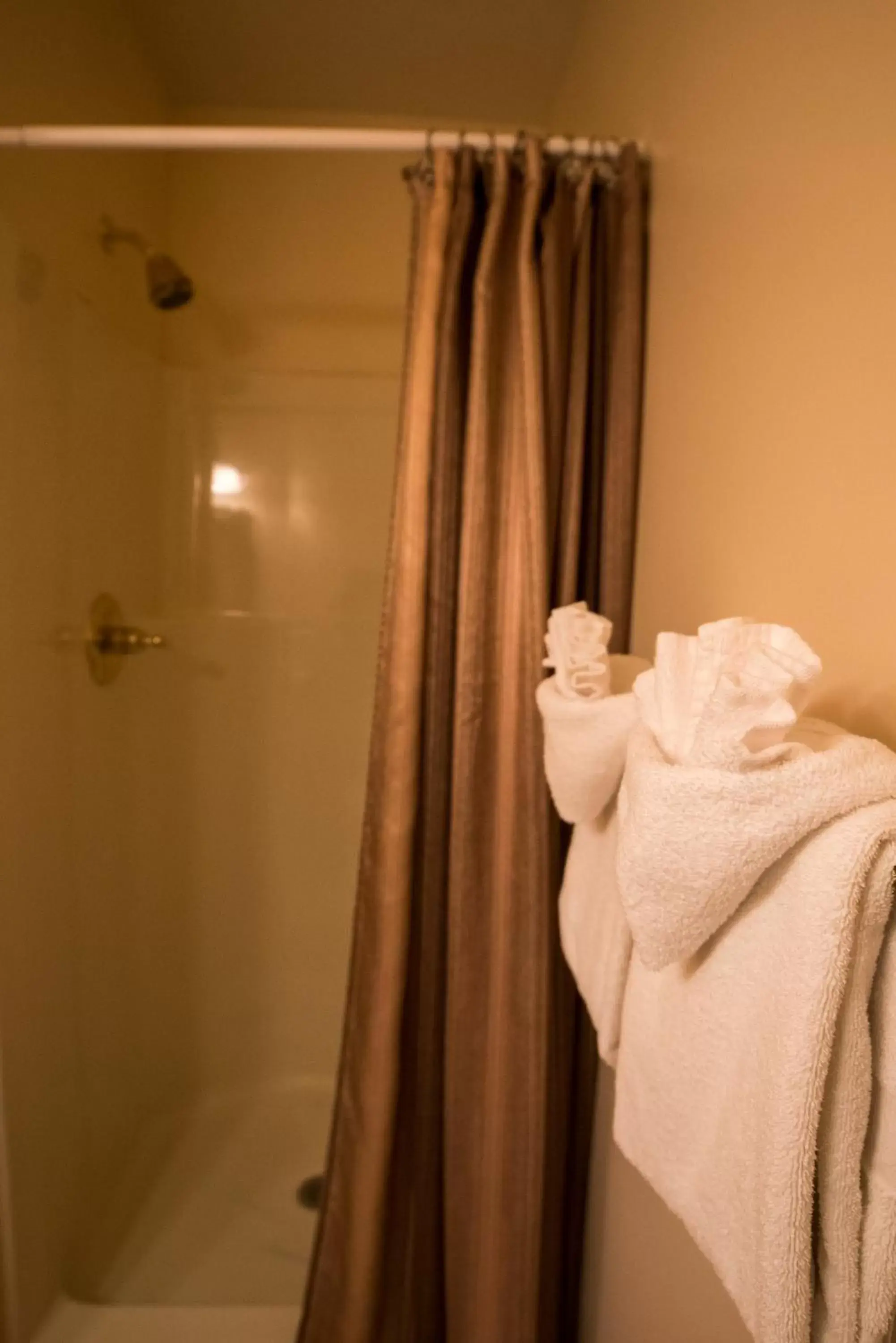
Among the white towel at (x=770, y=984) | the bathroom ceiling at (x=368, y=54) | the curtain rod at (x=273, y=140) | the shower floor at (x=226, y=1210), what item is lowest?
the shower floor at (x=226, y=1210)

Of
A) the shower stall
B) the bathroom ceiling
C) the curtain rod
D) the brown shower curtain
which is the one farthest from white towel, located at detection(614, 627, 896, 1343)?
the bathroom ceiling

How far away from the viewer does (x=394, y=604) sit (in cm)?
94

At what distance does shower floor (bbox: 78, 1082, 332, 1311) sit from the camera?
1.27 m

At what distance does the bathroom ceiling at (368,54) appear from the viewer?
4.39ft

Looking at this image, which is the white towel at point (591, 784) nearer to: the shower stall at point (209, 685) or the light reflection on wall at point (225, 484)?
the shower stall at point (209, 685)

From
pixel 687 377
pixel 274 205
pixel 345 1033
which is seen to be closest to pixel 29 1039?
pixel 345 1033

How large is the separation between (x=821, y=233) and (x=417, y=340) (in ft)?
1.68

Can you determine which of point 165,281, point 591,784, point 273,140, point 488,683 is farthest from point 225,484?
point 591,784

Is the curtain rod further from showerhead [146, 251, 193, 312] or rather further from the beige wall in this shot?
showerhead [146, 251, 193, 312]

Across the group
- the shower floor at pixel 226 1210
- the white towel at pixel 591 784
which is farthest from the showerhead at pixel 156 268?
the shower floor at pixel 226 1210

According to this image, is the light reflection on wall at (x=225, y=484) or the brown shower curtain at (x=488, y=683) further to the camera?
the light reflection on wall at (x=225, y=484)

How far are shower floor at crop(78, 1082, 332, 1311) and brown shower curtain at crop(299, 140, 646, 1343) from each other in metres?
0.45

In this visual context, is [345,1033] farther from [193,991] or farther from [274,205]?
[274,205]

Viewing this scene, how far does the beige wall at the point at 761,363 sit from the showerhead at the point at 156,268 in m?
0.86
